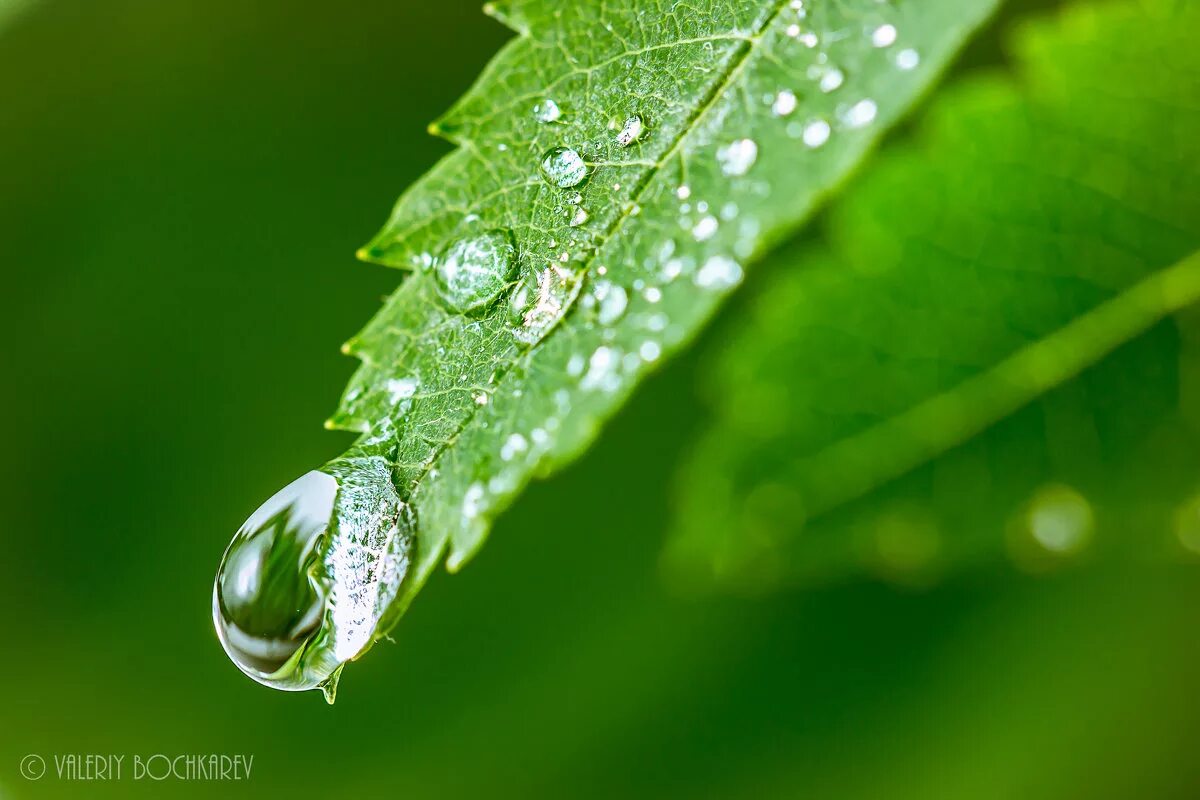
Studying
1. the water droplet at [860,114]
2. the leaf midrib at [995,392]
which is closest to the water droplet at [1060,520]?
the leaf midrib at [995,392]

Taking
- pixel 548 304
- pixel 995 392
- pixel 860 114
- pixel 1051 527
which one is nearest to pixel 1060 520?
pixel 1051 527

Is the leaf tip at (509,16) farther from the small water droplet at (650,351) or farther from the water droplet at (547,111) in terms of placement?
the small water droplet at (650,351)

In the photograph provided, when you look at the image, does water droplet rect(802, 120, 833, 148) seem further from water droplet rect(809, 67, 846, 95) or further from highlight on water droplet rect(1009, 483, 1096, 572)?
highlight on water droplet rect(1009, 483, 1096, 572)

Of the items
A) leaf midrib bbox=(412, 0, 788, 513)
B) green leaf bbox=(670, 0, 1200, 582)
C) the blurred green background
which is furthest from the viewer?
the blurred green background

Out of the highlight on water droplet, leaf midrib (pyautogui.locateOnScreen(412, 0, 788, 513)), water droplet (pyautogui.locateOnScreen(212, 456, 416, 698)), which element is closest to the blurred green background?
the highlight on water droplet

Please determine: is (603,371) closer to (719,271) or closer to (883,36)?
(719,271)
